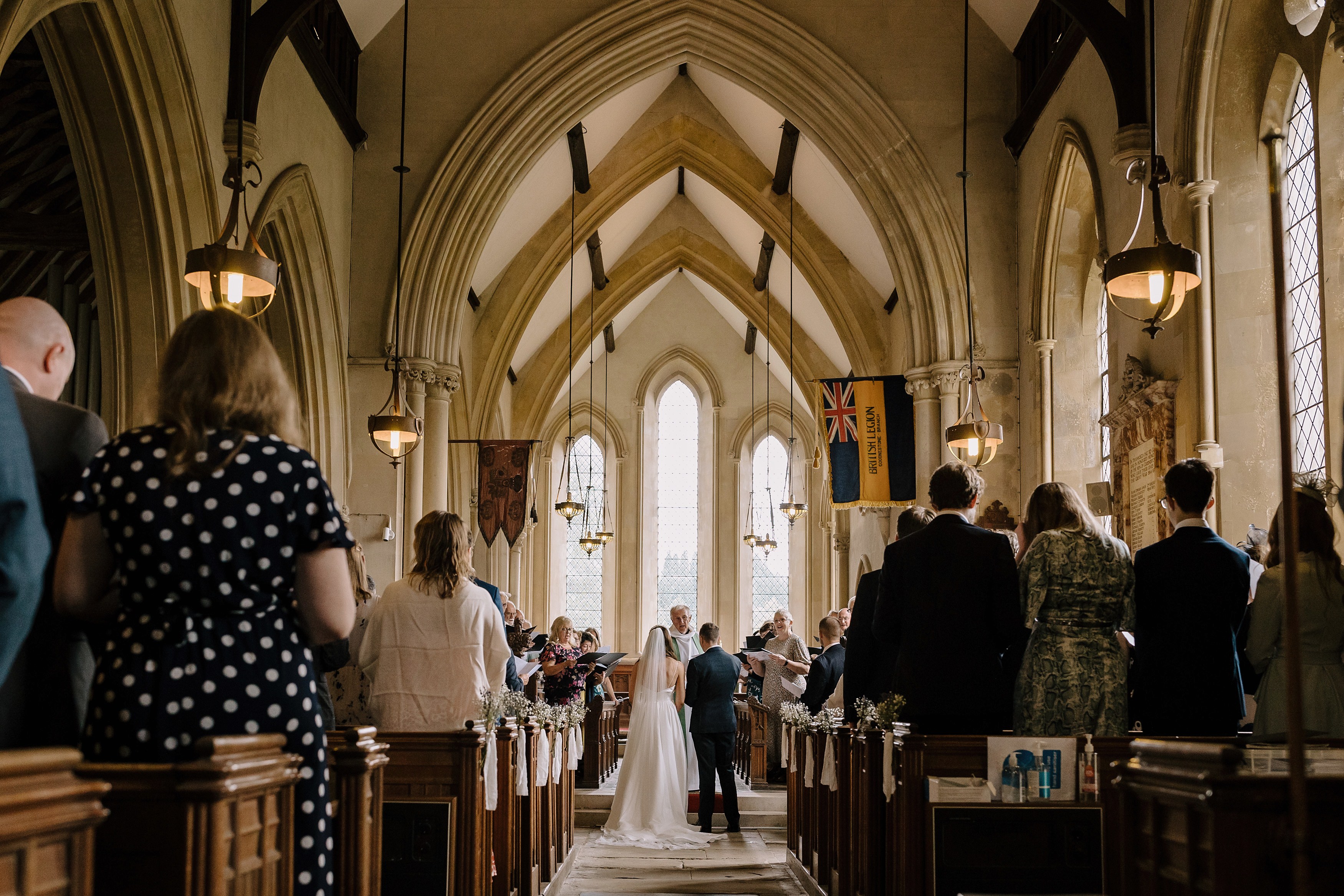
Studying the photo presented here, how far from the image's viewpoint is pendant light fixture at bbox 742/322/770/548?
813 inches

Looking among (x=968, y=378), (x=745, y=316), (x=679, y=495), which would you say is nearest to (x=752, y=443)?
(x=679, y=495)

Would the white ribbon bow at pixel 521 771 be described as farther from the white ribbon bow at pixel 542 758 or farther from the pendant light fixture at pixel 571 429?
the pendant light fixture at pixel 571 429

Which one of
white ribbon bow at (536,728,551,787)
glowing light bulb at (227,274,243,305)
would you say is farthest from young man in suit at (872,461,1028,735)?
glowing light bulb at (227,274,243,305)

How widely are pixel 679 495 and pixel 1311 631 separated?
1780 centimetres

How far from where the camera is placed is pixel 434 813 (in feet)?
12.8

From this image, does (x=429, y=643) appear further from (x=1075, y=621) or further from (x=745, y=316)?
(x=745, y=316)

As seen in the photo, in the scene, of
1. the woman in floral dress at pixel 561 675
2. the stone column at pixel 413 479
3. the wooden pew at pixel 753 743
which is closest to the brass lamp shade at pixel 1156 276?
the woman in floral dress at pixel 561 675

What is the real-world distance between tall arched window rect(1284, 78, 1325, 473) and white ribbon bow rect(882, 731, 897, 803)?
313 centimetres

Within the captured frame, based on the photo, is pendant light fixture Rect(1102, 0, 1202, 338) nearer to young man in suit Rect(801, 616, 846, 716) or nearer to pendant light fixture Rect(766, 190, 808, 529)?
young man in suit Rect(801, 616, 846, 716)

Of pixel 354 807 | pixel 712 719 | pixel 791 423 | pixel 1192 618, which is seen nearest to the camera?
pixel 354 807

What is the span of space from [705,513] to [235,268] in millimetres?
15862

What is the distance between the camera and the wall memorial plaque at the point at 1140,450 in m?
6.86

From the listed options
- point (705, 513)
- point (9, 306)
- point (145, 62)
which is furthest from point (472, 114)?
point (705, 513)

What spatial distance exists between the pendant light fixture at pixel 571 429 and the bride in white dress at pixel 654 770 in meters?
5.62
